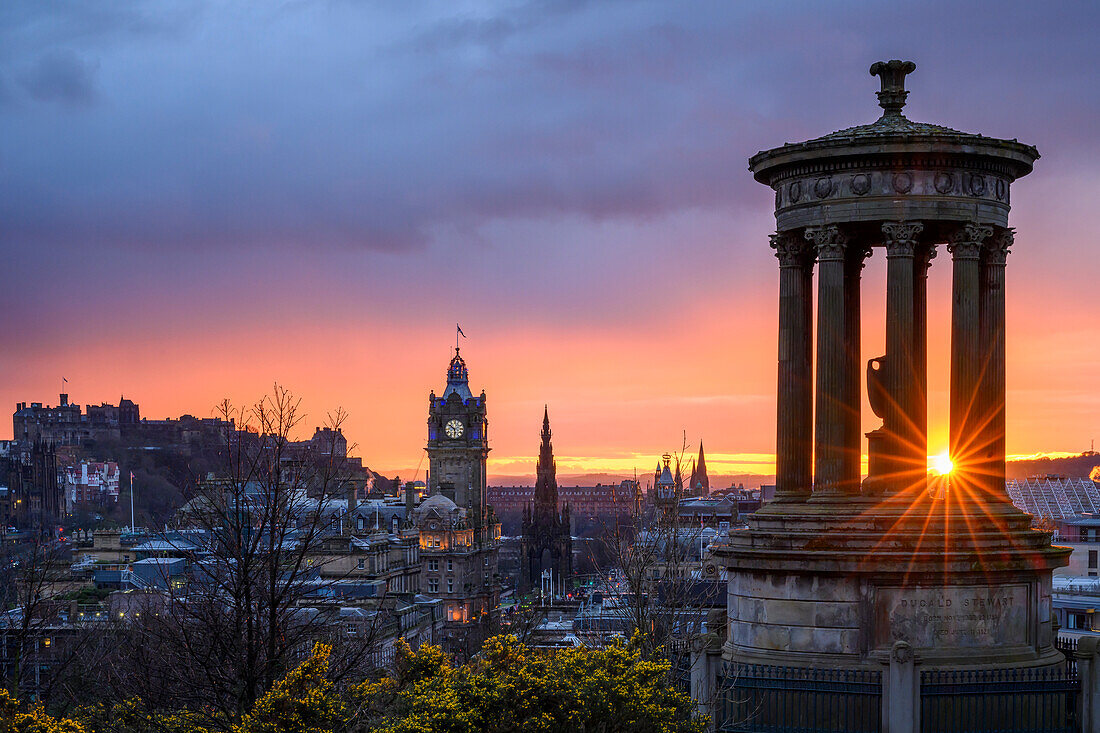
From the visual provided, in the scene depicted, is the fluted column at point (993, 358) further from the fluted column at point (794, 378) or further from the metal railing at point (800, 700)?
the metal railing at point (800, 700)

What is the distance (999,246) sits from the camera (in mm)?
31734

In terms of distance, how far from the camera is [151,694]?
125 feet

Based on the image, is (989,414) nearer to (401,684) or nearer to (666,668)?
(666,668)

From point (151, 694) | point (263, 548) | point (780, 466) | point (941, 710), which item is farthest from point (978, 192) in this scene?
point (151, 694)

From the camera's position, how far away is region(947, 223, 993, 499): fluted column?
101 feet

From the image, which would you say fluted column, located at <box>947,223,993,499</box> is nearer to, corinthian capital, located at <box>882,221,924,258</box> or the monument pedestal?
corinthian capital, located at <box>882,221,924,258</box>

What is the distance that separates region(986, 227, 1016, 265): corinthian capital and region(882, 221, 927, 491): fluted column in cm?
185

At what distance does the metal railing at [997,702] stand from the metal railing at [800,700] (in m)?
0.98

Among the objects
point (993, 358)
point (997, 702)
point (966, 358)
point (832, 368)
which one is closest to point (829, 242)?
point (832, 368)

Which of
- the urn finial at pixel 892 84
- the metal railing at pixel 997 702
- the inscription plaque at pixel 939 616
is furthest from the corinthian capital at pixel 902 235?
the metal railing at pixel 997 702

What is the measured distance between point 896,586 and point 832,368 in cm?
436

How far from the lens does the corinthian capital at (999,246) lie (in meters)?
31.6

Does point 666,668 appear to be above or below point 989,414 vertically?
below

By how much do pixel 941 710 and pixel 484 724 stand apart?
26.0 feet
